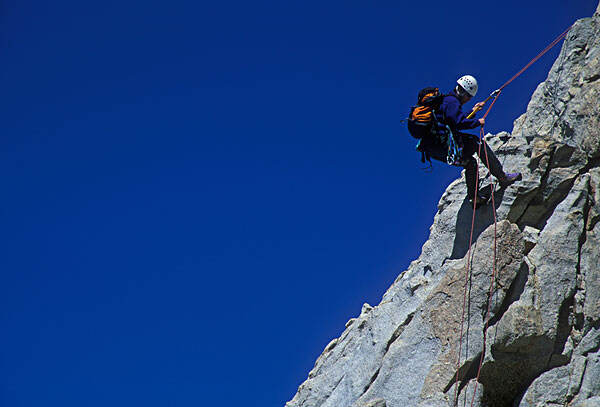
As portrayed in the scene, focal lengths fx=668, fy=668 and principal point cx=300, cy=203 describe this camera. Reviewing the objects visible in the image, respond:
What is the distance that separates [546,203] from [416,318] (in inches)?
148

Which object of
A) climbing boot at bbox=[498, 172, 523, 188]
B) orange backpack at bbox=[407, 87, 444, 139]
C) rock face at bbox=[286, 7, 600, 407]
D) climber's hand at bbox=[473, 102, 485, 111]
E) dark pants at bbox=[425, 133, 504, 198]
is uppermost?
orange backpack at bbox=[407, 87, 444, 139]

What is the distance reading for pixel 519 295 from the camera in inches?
533

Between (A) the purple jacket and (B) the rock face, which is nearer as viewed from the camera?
(B) the rock face

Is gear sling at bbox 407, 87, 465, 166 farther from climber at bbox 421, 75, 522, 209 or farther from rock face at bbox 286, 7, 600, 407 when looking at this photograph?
rock face at bbox 286, 7, 600, 407

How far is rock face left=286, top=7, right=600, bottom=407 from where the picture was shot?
43.1 ft

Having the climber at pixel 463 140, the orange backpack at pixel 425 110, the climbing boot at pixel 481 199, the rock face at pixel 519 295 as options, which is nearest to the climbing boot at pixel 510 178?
the climber at pixel 463 140

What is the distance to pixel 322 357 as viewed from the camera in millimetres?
19547

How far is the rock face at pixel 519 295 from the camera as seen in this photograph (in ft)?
43.1

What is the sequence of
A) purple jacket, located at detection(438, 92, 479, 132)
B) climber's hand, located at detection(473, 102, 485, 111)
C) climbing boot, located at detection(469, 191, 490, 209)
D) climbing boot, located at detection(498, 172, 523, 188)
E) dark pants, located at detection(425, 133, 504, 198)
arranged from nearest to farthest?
purple jacket, located at detection(438, 92, 479, 132), climber's hand, located at detection(473, 102, 485, 111), dark pants, located at detection(425, 133, 504, 198), climbing boot, located at detection(498, 172, 523, 188), climbing boot, located at detection(469, 191, 490, 209)

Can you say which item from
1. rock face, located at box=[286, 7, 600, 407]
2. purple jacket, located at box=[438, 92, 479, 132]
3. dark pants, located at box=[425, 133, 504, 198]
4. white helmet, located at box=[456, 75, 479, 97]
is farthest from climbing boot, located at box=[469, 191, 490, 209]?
white helmet, located at box=[456, 75, 479, 97]

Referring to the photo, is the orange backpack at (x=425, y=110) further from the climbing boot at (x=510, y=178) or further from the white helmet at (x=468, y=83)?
the climbing boot at (x=510, y=178)

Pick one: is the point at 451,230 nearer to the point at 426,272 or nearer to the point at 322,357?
the point at 426,272

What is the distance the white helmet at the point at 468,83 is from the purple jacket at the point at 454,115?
1.27 ft

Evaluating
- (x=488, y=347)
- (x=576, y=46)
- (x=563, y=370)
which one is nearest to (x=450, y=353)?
(x=488, y=347)
